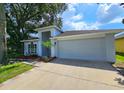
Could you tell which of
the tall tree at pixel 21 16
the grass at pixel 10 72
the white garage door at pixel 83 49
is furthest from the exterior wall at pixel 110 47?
the tall tree at pixel 21 16

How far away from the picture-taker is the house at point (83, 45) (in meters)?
16.6

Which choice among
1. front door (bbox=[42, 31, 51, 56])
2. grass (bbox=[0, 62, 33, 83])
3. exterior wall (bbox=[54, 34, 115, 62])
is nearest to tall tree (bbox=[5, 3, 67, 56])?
front door (bbox=[42, 31, 51, 56])

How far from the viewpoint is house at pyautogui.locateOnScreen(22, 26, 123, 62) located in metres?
16.6

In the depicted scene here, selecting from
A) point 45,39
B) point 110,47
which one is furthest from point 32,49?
point 110,47

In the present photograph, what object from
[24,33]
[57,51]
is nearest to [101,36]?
[57,51]

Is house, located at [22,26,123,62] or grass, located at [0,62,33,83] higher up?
house, located at [22,26,123,62]

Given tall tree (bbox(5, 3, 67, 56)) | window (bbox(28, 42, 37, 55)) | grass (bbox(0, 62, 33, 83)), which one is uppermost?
tall tree (bbox(5, 3, 67, 56))

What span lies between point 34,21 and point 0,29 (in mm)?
17412

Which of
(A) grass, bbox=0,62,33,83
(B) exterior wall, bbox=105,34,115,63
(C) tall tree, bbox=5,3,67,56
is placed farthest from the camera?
(C) tall tree, bbox=5,3,67,56

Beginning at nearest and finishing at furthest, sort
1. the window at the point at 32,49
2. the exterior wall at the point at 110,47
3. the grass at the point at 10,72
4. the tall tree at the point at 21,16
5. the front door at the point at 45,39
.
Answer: the grass at the point at 10,72, the exterior wall at the point at 110,47, the front door at the point at 45,39, the window at the point at 32,49, the tall tree at the point at 21,16

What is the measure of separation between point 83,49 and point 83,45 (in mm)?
A: 426

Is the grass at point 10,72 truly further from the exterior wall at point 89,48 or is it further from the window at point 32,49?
the window at point 32,49

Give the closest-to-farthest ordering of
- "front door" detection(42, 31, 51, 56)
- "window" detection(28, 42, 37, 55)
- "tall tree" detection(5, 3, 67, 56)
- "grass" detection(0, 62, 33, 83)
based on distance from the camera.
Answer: "grass" detection(0, 62, 33, 83), "front door" detection(42, 31, 51, 56), "window" detection(28, 42, 37, 55), "tall tree" detection(5, 3, 67, 56)

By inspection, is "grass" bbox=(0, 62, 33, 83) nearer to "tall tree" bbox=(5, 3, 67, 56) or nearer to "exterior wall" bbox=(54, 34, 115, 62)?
"exterior wall" bbox=(54, 34, 115, 62)
